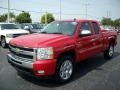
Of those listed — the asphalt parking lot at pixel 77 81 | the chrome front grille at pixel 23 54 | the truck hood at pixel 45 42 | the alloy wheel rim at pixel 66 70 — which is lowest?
the asphalt parking lot at pixel 77 81

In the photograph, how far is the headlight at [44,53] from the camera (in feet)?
16.0

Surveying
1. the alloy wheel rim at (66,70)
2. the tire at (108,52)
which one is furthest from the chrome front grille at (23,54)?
the tire at (108,52)

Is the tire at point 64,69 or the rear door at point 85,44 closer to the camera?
the tire at point 64,69

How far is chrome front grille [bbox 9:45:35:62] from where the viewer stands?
4935 mm

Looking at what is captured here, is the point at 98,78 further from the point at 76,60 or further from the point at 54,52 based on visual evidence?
the point at 54,52

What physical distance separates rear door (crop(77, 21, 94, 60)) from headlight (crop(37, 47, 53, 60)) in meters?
1.37

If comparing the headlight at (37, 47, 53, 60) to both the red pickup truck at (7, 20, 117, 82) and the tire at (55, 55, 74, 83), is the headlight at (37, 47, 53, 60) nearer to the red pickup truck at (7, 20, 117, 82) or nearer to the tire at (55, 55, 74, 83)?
the red pickup truck at (7, 20, 117, 82)

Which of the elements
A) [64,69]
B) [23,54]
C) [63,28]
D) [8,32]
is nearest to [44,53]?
[23,54]

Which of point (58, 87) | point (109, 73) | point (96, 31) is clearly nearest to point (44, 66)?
point (58, 87)

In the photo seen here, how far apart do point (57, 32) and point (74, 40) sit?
2.51ft

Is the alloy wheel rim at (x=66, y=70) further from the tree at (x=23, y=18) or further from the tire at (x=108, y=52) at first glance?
the tree at (x=23, y=18)

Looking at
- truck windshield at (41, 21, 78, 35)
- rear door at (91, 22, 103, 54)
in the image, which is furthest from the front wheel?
rear door at (91, 22, 103, 54)

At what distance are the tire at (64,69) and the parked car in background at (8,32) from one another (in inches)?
266

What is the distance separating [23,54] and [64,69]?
49.3 inches
